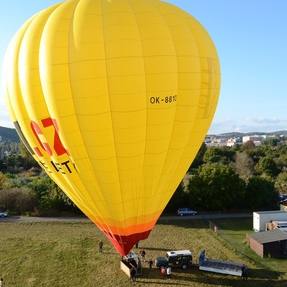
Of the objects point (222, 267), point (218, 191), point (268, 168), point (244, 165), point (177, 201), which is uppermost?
point (244, 165)

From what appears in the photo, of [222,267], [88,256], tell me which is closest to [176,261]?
[222,267]

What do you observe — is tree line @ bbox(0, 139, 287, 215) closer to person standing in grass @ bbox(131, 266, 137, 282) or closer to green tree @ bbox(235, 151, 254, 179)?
person standing in grass @ bbox(131, 266, 137, 282)

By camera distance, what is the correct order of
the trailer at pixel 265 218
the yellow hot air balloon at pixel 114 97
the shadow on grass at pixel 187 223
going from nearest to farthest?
the yellow hot air balloon at pixel 114 97 < the trailer at pixel 265 218 < the shadow on grass at pixel 187 223

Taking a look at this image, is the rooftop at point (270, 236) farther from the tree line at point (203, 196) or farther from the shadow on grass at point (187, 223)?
the tree line at point (203, 196)

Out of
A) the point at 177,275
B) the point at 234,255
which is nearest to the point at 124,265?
the point at 177,275

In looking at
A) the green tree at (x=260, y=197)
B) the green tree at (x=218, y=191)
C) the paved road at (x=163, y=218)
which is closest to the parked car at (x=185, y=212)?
the paved road at (x=163, y=218)

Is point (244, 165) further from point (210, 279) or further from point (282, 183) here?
point (210, 279)
